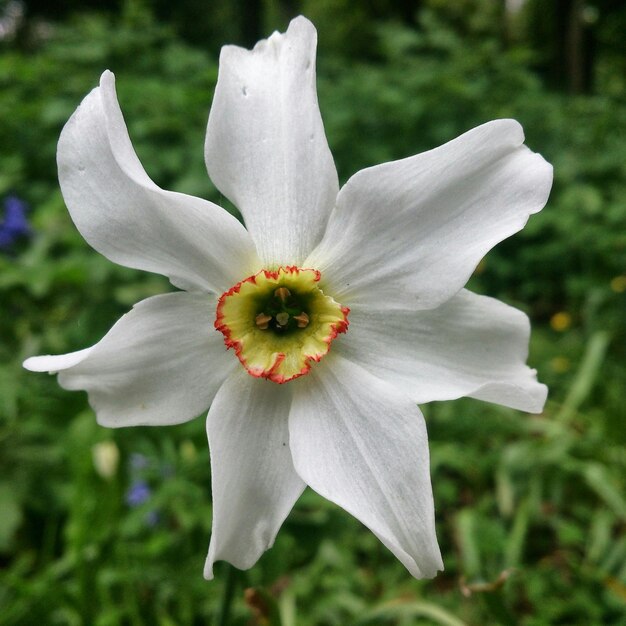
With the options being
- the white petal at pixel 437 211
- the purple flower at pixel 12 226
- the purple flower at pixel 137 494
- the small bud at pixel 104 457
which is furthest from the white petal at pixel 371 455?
the purple flower at pixel 12 226

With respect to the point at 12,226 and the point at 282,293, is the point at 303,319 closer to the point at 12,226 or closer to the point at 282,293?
the point at 282,293

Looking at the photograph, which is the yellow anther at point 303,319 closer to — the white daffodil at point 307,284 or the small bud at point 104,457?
the white daffodil at point 307,284

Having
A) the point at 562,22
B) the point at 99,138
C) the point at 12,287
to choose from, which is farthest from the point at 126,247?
the point at 562,22

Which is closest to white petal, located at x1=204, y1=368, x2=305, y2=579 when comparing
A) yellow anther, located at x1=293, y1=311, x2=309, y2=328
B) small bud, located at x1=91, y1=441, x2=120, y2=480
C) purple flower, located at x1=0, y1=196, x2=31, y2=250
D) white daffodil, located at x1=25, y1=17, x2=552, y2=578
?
white daffodil, located at x1=25, y1=17, x2=552, y2=578

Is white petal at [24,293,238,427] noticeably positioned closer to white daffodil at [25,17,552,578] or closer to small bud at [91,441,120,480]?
white daffodil at [25,17,552,578]

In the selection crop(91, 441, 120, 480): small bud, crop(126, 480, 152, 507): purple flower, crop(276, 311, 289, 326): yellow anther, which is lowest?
crop(126, 480, 152, 507): purple flower

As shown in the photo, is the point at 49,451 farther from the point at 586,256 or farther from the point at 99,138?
the point at 586,256
